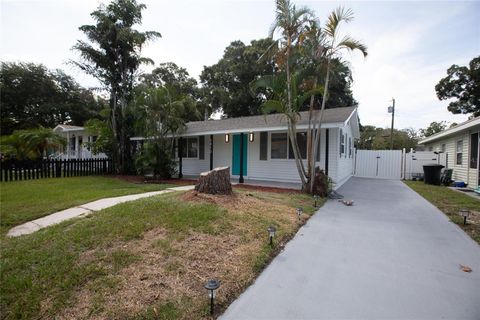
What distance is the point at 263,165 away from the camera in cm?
1084

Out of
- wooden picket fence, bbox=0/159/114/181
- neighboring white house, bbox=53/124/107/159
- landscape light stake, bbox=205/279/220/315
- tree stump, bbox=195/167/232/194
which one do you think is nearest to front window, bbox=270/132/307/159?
tree stump, bbox=195/167/232/194

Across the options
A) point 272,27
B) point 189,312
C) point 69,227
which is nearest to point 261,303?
point 189,312

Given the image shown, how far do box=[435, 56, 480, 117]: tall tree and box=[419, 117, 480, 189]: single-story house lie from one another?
1044cm

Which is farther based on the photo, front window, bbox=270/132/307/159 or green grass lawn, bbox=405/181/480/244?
front window, bbox=270/132/307/159

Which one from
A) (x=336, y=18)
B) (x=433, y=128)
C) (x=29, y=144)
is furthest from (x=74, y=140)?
(x=433, y=128)

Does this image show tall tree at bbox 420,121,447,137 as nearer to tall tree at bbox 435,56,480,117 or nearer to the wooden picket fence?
tall tree at bbox 435,56,480,117

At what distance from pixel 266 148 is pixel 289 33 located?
4806 mm

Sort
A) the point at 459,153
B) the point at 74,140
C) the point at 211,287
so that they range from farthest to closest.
Answer: 1. the point at 74,140
2. the point at 459,153
3. the point at 211,287

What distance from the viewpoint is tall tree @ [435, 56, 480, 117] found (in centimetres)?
1898

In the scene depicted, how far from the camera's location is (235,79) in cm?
2169

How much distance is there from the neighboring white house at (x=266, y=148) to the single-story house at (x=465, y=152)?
13.2 ft

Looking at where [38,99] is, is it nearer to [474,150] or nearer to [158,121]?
[158,121]

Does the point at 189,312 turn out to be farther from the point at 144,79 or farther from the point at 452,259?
the point at 144,79

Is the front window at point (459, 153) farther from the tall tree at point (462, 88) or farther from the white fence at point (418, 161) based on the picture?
the tall tree at point (462, 88)
